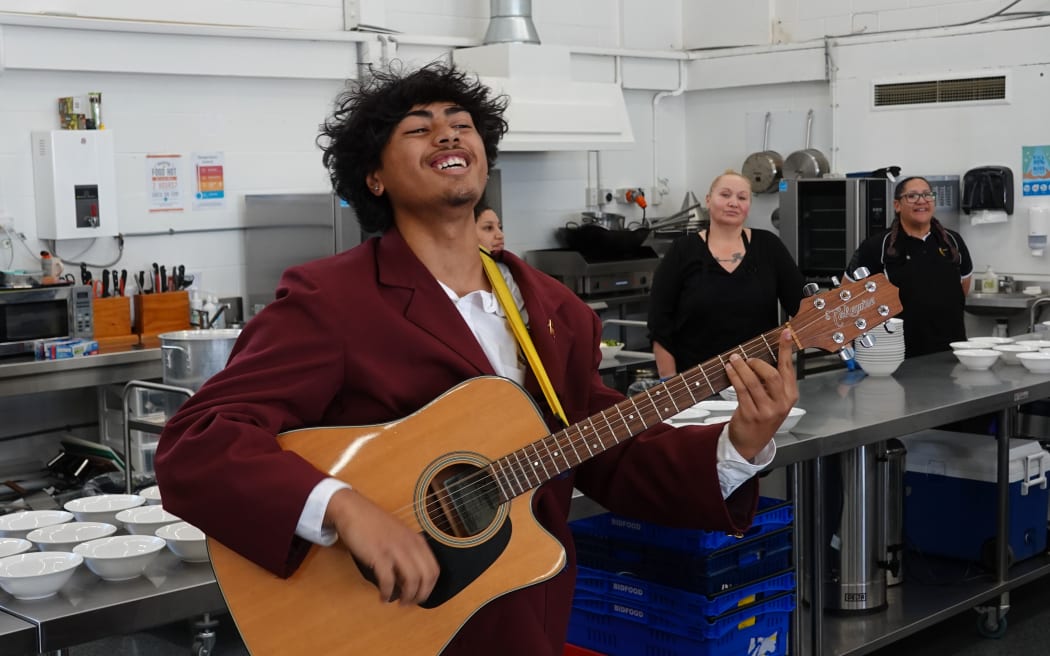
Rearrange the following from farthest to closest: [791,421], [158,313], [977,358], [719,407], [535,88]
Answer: [535,88]
[158,313]
[977,358]
[719,407]
[791,421]

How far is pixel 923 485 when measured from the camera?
4.75 m

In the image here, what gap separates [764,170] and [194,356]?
4301 millimetres

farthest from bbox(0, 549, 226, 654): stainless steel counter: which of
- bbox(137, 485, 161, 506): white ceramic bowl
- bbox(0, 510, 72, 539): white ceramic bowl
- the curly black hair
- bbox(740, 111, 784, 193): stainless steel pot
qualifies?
bbox(740, 111, 784, 193): stainless steel pot

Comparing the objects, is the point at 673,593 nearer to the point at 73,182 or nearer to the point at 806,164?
the point at 73,182

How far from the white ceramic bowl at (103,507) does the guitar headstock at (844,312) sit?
5.06 feet

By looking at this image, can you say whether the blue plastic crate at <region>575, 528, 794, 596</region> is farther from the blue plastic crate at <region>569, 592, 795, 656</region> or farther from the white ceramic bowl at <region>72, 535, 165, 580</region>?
the white ceramic bowl at <region>72, 535, 165, 580</region>

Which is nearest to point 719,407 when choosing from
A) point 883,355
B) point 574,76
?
point 883,355

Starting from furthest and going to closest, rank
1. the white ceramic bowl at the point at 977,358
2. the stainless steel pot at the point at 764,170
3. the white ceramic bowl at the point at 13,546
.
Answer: the stainless steel pot at the point at 764,170 < the white ceramic bowl at the point at 977,358 < the white ceramic bowl at the point at 13,546

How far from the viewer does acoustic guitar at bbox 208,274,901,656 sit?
1.87 m

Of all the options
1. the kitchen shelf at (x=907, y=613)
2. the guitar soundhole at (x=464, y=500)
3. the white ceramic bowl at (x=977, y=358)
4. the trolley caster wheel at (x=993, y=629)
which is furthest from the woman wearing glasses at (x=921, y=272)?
the guitar soundhole at (x=464, y=500)

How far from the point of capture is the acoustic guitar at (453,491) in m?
1.87

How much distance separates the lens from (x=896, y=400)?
3.94 meters

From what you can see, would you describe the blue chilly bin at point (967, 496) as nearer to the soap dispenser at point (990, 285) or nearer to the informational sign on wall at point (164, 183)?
the soap dispenser at point (990, 285)

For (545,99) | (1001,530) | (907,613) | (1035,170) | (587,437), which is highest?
(545,99)
